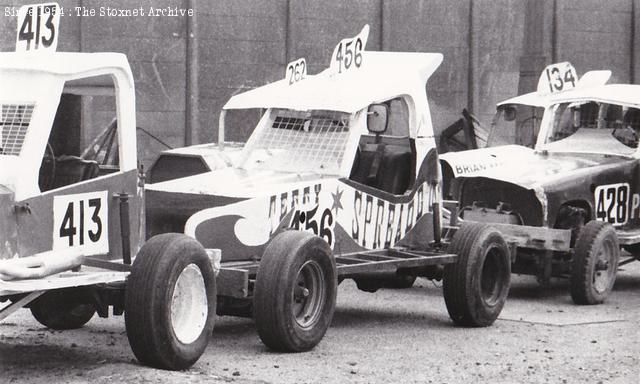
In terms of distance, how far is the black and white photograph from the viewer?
8.83 meters

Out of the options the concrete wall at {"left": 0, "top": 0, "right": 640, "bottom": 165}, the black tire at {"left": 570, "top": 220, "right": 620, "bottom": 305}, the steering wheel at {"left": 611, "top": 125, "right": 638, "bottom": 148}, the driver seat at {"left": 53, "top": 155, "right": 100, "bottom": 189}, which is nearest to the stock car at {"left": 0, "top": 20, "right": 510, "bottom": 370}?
the driver seat at {"left": 53, "top": 155, "right": 100, "bottom": 189}

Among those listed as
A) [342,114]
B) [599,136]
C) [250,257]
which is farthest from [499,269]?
[599,136]

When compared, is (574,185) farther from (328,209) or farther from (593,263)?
(328,209)

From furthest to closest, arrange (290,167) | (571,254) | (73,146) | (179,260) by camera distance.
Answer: (571,254) → (290,167) → (73,146) → (179,260)

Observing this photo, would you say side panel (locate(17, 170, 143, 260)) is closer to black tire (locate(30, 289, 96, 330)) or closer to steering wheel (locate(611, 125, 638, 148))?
black tire (locate(30, 289, 96, 330))

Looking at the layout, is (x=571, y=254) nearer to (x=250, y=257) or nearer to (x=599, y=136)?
(x=599, y=136)

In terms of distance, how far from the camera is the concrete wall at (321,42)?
19.2 meters

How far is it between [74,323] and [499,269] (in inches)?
148

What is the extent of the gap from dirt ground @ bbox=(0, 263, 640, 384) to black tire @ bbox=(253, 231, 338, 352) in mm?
145

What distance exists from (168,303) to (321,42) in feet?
40.0

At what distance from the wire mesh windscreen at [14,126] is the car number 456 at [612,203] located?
7.22 m

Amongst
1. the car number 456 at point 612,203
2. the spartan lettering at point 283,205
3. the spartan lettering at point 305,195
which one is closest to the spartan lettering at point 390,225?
the spartan lettering at point 305,195

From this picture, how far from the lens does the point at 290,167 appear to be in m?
11.9

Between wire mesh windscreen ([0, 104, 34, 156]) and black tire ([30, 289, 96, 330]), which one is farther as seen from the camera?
black tire ([30, 289, 96, 330])
